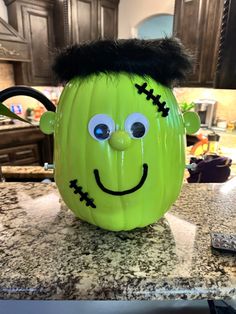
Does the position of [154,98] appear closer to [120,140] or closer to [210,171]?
[120,140]

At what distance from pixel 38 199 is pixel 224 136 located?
2.44m

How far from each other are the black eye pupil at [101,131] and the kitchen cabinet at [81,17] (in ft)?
8.94

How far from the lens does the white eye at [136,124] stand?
1.16 ft

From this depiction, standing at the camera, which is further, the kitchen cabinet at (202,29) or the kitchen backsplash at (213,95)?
the kitchen backsplash at (213,95)

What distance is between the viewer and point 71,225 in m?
0.46

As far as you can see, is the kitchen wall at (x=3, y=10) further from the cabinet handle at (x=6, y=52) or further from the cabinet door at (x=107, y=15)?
the cabinet door at (x=107, y=15)

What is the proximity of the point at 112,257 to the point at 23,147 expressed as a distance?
102 inches

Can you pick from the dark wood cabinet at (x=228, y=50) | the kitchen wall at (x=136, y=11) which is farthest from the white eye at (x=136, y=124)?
the kitchen wall at (x=136, y=11)

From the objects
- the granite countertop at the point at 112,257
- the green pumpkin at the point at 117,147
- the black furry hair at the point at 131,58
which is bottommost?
the granite countertop at the point at 112,257

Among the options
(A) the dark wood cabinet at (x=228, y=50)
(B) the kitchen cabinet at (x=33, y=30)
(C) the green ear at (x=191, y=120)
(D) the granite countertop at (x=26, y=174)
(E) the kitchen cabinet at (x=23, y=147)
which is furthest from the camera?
(B) the kitchen cabinet at (x=33, y=30)

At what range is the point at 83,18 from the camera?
9.76 ft

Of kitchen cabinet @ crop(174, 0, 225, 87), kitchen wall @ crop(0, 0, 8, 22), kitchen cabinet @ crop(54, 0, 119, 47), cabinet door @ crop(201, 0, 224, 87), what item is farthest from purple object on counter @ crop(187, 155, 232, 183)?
kitchen wall @ crop(0, 0, 8, 22)

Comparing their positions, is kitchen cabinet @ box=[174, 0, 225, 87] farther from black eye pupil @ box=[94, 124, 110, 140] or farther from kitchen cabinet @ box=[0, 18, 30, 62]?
black eye pupil @ box=[94, 124, 110, 140]

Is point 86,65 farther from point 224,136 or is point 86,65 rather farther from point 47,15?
point 47,15
